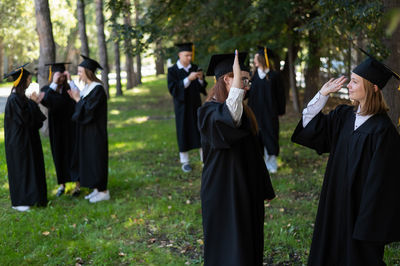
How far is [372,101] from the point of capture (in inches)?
140

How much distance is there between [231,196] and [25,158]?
12.8 ft

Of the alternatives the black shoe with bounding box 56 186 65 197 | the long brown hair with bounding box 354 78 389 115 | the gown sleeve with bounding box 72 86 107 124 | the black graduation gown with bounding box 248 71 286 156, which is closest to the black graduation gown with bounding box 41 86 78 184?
the black shoe with bounding box 56 186 65 197

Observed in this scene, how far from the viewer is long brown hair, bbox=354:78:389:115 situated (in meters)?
3.56

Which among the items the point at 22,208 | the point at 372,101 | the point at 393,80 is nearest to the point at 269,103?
the point at 393,80

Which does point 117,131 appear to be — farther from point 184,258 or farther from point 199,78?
point 184,258

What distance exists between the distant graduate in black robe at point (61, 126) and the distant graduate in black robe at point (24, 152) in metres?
0.55

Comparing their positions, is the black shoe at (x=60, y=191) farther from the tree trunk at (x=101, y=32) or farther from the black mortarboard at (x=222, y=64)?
the tree trunk at (x=101, y=32)

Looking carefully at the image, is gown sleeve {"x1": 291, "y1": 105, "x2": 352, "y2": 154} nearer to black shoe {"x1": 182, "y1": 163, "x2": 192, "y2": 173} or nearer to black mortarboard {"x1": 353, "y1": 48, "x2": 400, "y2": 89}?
black mortarboard {"x1": 353, "y1": 48, "x2": 400, "y2": 89}

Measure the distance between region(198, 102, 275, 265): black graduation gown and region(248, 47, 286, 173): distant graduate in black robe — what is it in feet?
14.2

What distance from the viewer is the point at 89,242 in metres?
5.42

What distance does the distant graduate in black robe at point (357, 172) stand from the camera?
345 cm

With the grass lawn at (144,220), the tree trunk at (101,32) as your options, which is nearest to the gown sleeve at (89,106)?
the grass lawn at (144,220)

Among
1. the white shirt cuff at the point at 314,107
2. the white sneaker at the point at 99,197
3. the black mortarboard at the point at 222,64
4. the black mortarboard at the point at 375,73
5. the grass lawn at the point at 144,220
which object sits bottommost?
the grass lawn at the point at 144,220

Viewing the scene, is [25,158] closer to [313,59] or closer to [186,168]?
[186,168]
